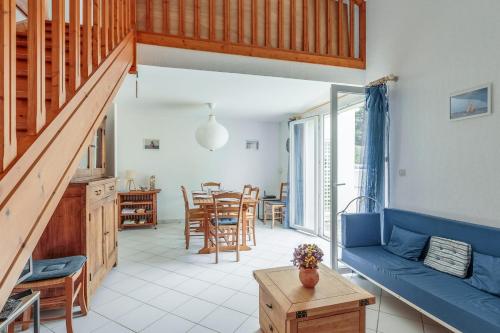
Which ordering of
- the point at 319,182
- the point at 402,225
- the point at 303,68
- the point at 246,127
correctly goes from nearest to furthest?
1. the point at 402,225
2. the point at 303,68
3. the point at 319,182
4. the point at 246,127

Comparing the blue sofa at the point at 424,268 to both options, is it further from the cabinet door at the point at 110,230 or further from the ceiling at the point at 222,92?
the cabinet door at the point at 110,230

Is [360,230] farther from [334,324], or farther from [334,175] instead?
[334,324]

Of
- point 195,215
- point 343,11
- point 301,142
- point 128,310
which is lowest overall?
point 128,310

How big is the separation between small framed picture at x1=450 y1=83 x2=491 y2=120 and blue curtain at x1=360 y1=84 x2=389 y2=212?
2.40ft

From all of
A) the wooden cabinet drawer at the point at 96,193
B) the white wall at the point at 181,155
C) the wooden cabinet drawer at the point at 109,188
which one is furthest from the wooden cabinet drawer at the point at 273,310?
the white wall at the point at 181,155

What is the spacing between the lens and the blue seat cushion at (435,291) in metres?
1.59

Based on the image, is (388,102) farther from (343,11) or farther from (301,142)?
(301,142)

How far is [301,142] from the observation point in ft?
17.7

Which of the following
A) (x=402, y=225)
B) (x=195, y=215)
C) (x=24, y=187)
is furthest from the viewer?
(x=195, y=215)

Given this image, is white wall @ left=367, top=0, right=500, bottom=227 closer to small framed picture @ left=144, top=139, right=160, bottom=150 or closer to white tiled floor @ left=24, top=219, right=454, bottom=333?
white tiled floor @ left=24, top=219, right=454, bottom=333

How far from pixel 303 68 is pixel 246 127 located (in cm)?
303

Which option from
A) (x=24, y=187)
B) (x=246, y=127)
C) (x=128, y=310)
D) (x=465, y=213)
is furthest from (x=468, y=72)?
(x=246, y=127)

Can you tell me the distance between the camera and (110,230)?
3156 mm

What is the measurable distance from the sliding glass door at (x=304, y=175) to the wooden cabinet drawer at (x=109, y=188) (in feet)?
10.7
